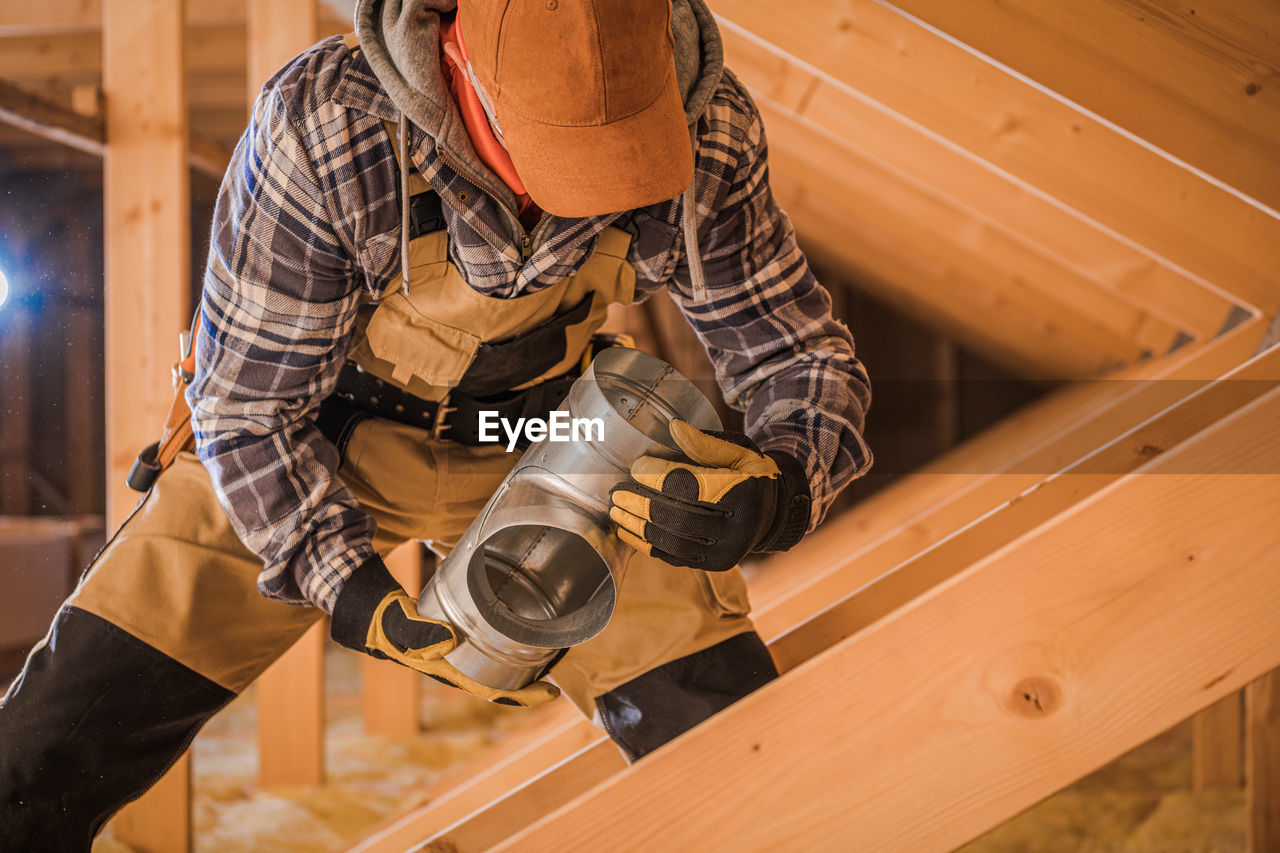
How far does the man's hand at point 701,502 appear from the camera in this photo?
2.29 feet

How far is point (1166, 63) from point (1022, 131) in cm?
39

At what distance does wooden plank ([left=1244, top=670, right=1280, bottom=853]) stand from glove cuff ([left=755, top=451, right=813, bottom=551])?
111 cm

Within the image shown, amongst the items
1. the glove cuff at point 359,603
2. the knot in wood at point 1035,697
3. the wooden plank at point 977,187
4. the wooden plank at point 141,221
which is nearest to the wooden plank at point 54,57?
the wooden plank at point 141,221

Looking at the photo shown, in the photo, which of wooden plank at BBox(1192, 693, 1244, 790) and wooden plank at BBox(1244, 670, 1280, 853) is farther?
wooden plank at BBox(1192, 693, 1244, 790)

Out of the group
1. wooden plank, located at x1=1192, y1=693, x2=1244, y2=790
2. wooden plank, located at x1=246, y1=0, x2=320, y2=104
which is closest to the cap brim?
wooden plank, located at x1=246, y1=0, x2=320, y2=104

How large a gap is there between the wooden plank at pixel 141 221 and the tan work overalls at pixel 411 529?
1.18 feet

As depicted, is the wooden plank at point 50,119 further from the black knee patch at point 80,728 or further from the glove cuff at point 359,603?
the glove cuff at point 359,603

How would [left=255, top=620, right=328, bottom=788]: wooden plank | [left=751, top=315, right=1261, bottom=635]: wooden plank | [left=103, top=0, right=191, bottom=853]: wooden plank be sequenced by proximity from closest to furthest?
[left=751, top=315, right=1261, bottom=635]: wooden plank → [left=103, top=0, right=191, bottom=853]: wooden plank → [left=255, top=620, right=328, bottom=788]: wooden plank

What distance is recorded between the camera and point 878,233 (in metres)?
1.82

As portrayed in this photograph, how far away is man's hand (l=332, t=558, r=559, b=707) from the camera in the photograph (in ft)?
2.56

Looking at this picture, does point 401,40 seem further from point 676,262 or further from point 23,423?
point 23,423

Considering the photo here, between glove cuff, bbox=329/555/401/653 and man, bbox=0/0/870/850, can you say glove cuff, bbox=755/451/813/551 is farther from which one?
glove cuff, bbox=329/555/401/653

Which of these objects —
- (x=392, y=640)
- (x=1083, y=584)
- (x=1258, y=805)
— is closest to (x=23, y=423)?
(x=392, y=640)

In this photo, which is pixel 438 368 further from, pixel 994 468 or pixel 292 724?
pixel 292 724
